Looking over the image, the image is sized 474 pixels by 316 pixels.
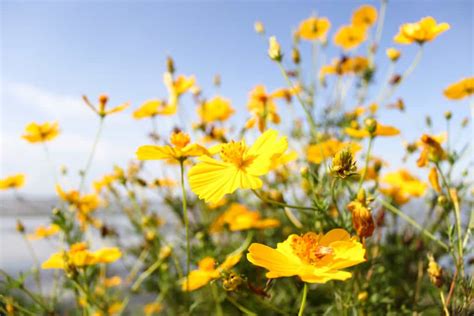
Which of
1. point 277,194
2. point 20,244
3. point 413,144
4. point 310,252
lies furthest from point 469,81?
point 20,244

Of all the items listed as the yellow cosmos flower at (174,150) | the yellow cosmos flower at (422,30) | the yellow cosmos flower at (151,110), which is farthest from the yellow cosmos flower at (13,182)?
the yellow cosmos flower at (422,30)

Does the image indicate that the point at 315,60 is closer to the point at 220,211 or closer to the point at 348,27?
the point at 348,27

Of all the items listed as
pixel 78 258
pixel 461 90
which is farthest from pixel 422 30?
pixel 78 258

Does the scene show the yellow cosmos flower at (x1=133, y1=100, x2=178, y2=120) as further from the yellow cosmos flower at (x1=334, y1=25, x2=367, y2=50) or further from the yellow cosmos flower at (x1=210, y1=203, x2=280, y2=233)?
the yellow cosmos flower at (x1=334, y1=25, x2=367, y2=50)

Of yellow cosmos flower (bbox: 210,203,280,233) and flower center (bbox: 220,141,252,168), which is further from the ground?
flower center (bbox: 220,141,252,168)

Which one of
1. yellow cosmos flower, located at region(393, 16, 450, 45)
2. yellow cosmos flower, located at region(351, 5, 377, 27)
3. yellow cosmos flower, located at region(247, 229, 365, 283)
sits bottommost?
yellow cosmos flower, located at region(247, 229, 365, 283)

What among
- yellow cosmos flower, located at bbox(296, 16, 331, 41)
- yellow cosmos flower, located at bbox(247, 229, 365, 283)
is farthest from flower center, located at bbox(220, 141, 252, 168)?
yellow cosmos flower, located at bbox(296, 16, 331, 41)
